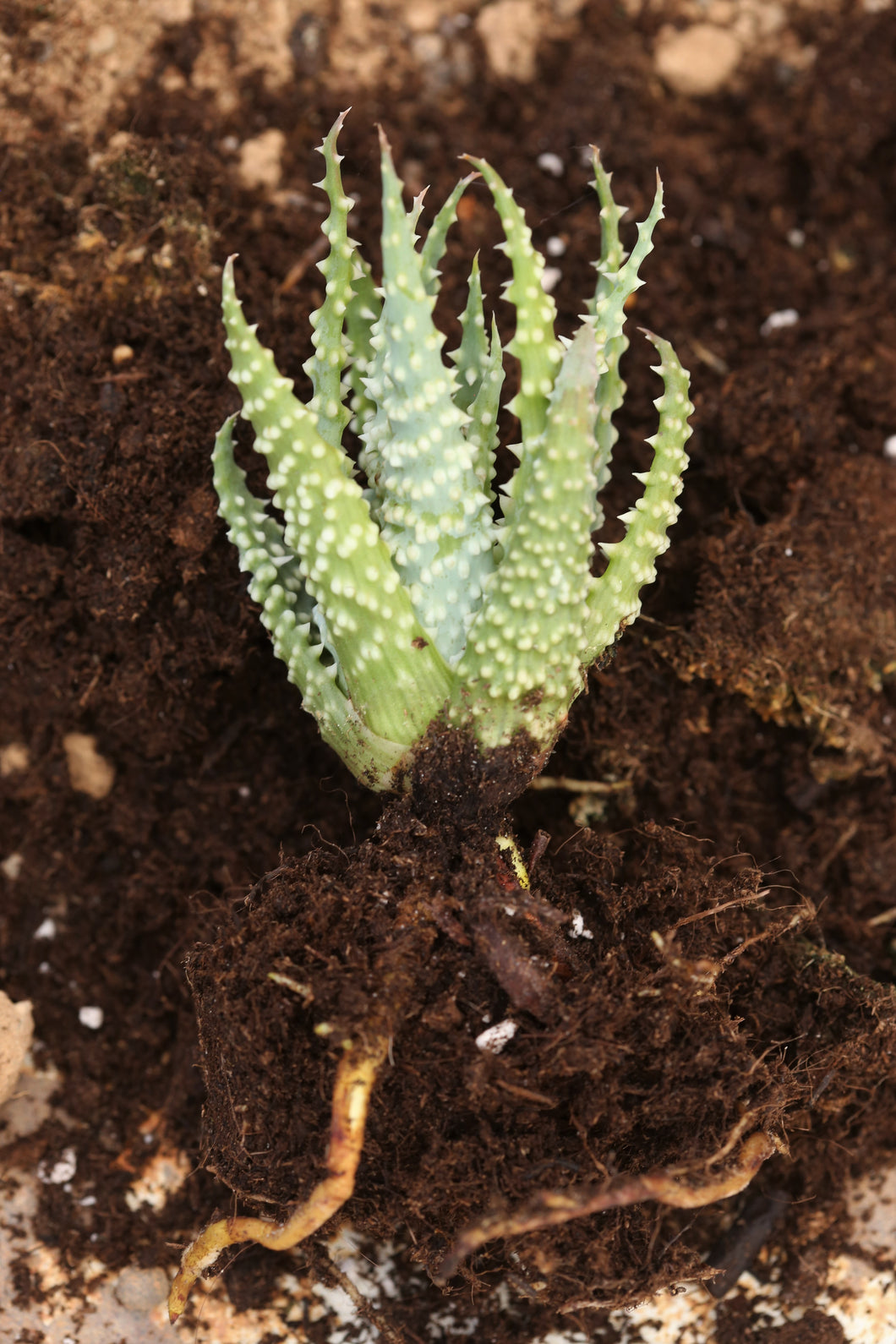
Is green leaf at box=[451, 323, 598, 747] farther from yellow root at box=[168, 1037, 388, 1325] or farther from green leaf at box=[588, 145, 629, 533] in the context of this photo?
yellow root at box=[168, 1037, 388, 1325]

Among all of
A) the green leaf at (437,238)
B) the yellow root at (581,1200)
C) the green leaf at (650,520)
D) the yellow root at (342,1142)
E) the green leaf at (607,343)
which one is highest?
the green leaf at (437,238)

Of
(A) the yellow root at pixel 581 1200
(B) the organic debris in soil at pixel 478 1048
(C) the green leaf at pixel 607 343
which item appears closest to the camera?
(A) the yellow root at pixel 581 1200

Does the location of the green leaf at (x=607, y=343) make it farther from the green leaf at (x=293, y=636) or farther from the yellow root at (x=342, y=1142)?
the yellow root at (x=342, y=1142)

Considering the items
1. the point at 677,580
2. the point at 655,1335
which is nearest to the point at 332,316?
the point at 677,580

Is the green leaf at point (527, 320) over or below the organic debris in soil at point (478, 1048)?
over

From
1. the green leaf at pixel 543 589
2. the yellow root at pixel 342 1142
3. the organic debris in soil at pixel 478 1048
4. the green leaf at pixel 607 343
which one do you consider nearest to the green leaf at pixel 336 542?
the green leaf at pixel 543 589

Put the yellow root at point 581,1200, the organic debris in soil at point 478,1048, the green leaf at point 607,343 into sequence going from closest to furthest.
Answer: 1. the yellow root at point 581,1200
2. the organic debris in soil at point 478,1048
3. the green leaf at point 607,343

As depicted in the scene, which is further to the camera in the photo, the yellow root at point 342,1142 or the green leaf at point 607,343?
the green leaf at point 607,343

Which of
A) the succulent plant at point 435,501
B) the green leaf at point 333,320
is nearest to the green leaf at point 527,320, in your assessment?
the succulent plant at point 435,501
